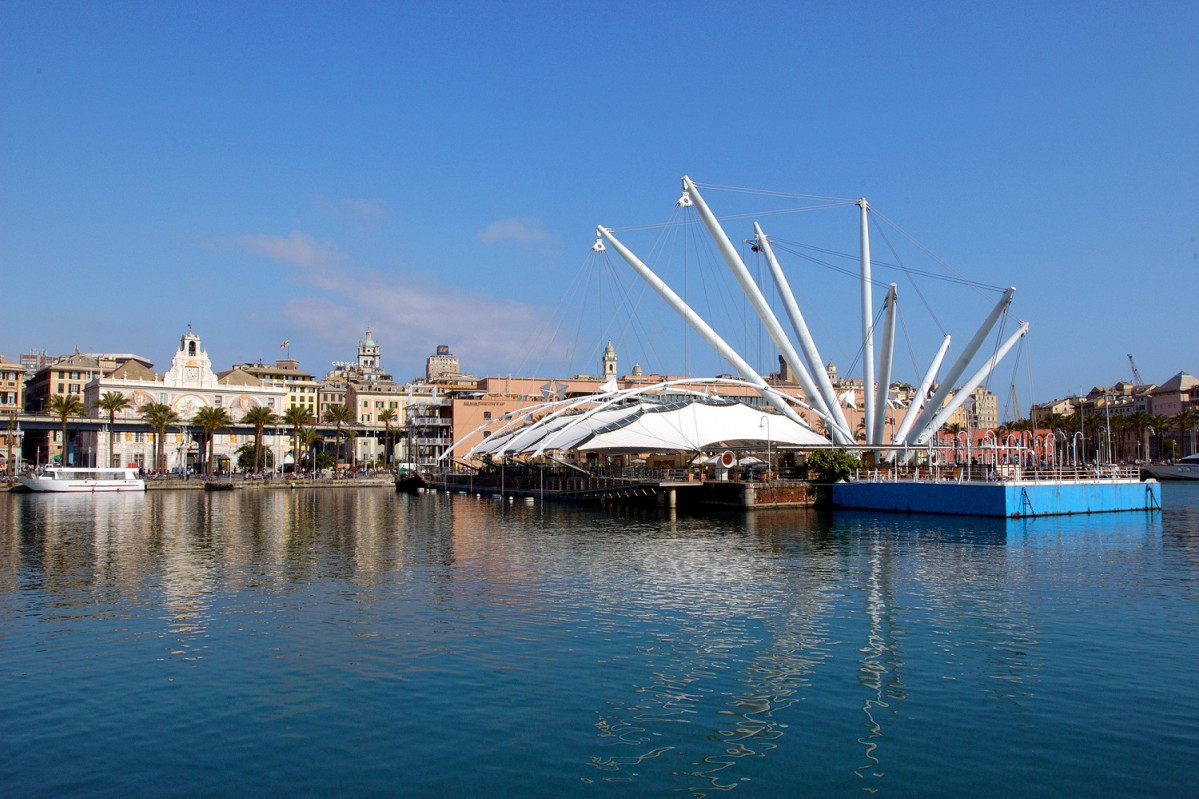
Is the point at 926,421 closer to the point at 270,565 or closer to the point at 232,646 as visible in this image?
the point at 270,565

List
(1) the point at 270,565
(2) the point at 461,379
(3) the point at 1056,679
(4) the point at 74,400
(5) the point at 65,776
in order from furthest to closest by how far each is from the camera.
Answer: (2) the point at 461,379 → (4) the point at 74,400 → (1) the point at 270,565 → (3) the point at 1056,679 → (5) the point at 65,776

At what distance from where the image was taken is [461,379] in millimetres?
180875

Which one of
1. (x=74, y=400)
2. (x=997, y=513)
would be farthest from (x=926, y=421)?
(x=74, y=400)

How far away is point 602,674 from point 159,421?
97.2m

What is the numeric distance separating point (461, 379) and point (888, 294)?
120672mm

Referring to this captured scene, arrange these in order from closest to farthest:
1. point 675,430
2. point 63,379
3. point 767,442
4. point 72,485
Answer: point 767,442 → point 675,430 → point 72,485 → point 63,379

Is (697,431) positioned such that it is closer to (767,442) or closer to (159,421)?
(767,442)

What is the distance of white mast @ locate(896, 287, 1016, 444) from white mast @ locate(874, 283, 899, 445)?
2.03m

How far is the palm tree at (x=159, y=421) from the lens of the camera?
102 meters

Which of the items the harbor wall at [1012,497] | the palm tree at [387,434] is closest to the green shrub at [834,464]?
the harbor wall at [1012,497]

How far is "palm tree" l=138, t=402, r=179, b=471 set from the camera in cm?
10238

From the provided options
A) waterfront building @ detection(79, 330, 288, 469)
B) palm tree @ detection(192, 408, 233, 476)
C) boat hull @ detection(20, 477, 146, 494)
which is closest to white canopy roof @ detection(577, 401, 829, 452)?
boat hull @ detection(20, 477, 146, 494)

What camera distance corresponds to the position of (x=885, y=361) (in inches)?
2712

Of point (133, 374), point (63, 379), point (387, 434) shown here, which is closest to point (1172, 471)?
point (387, 434)
